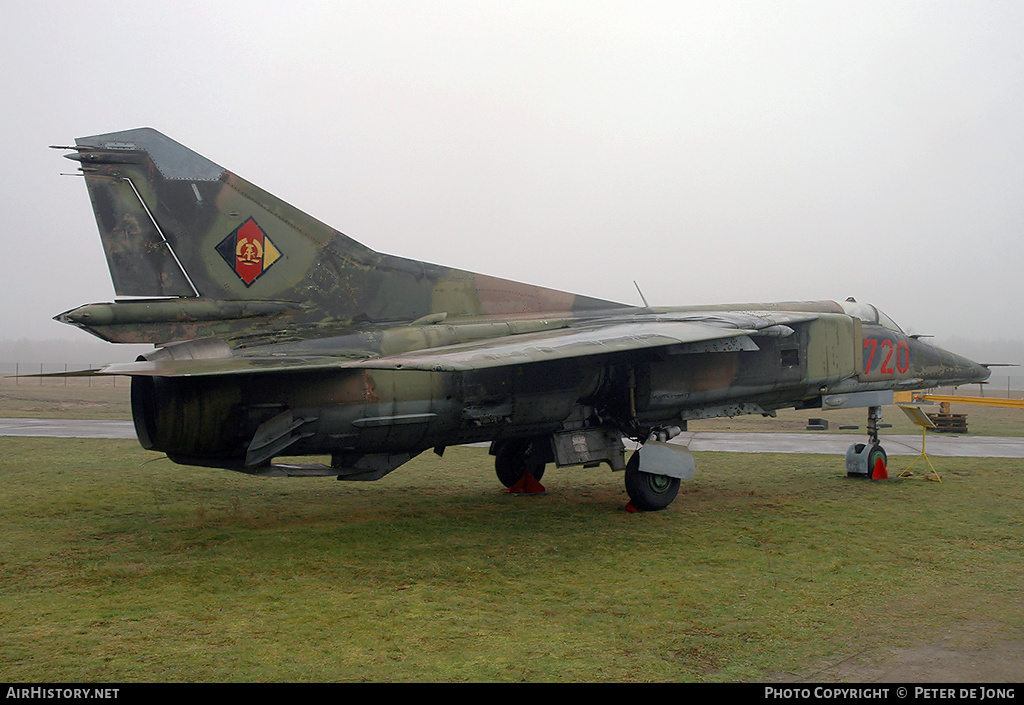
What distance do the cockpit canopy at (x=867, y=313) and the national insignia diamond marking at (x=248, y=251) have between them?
898cm

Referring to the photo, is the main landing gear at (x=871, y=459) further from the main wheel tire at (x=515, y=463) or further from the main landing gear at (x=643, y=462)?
the main wheel tire at (x=515, y=463)

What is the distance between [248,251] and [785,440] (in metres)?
14.3

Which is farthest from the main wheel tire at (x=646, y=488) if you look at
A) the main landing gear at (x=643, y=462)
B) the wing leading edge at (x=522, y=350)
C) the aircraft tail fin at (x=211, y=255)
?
the aircraft tail fin at (x=211, y=255)

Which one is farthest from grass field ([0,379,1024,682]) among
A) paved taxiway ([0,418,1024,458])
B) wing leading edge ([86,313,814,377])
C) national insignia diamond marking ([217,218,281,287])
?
paved taxiway ([0,418,1024,458])

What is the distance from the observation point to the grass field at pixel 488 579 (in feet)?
15.1

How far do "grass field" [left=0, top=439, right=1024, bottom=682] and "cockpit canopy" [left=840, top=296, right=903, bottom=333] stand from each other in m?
2.65

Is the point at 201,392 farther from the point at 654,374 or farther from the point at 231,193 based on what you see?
the point at 654,374

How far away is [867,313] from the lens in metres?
12.1

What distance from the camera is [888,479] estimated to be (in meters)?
12.2

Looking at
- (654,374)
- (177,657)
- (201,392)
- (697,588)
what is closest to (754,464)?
(654,374)

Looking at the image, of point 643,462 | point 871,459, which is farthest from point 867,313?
point 643,462

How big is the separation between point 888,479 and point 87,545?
1167cm
